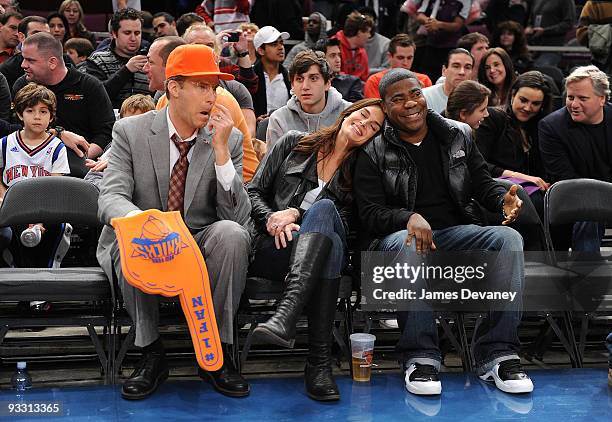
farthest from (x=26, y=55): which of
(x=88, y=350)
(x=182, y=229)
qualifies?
(x=182, y=229)

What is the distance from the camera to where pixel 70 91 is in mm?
6516

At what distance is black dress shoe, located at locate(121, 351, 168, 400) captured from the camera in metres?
4.14

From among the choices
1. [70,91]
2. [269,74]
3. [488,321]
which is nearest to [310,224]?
[488,321]

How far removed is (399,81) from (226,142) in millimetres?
921

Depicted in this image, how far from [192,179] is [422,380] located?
139 centimetres

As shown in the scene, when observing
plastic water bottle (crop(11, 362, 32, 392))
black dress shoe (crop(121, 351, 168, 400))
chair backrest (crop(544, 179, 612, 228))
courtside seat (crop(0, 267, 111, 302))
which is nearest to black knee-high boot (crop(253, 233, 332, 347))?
black dress shoe (crop(121, 351, 168, 400))

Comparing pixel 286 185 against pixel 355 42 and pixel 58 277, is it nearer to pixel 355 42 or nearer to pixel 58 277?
pixel 58 277

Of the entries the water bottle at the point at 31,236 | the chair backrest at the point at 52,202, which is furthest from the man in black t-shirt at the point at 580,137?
the water bottle at the point at 31,236

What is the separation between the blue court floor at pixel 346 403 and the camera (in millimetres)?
4039

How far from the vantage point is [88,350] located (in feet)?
16.9

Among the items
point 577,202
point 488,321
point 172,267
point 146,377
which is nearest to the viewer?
point 172,267

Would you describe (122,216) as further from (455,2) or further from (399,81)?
(455,2)

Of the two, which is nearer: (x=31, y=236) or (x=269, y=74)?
(x=31, y=236)

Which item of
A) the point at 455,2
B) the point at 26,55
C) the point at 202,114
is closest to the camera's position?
the point at 202,114
